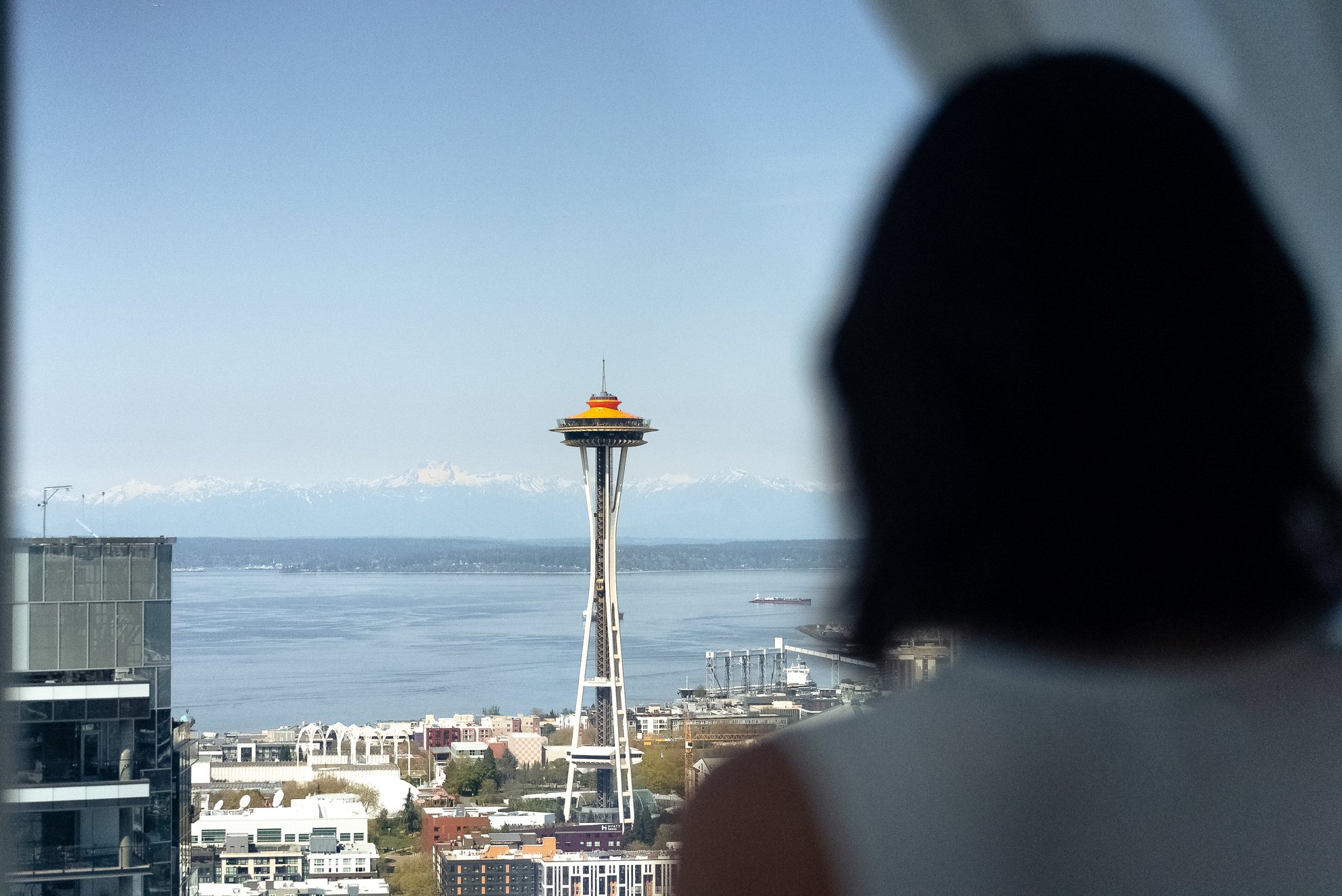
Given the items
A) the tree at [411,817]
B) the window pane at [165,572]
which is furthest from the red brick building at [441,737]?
the window pane at [165,572]

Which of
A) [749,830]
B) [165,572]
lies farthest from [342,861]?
[749,830]

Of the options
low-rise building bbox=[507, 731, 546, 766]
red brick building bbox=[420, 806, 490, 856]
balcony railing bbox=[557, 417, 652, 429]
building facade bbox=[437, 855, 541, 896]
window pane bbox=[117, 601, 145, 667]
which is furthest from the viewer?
balcony railing bbox=[557, 417, 652, 429]

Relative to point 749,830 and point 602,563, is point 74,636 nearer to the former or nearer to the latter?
point 749,830

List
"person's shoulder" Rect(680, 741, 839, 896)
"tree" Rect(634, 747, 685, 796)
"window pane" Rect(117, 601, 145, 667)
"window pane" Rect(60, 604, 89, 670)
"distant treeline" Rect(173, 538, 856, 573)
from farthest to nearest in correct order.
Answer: "distant treeline" Rect(173, 538, 856, 573)
"window pane" Rect(117, 601, 145, 667)
"window pane" Rect(60, 604, 89, 670)
"tree" Rect(634, 747, 685, 796)
"person's shoulder" Rect(680, 741, 839, 896)

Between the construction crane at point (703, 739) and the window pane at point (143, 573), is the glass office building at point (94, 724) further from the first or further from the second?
the construction crane at point (703, 739)

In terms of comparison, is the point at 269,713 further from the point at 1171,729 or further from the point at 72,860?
the point at 1171,729

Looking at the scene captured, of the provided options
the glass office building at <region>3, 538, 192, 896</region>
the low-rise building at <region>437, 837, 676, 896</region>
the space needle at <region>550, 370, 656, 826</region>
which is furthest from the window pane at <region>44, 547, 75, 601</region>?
the space needle at <region>550, 370, 656, 826</region>

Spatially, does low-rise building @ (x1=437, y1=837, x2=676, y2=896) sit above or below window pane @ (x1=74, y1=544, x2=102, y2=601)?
below

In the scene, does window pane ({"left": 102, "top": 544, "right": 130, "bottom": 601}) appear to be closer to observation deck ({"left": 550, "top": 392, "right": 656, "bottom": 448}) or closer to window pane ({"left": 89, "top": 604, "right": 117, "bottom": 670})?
window pane ({"left": 89, "top": 604, "right": 117, "bottom": 670})
